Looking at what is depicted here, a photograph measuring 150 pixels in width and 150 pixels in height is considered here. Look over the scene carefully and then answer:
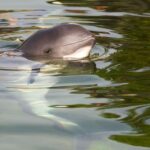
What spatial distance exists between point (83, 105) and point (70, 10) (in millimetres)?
4610

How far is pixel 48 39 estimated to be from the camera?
21.1ft

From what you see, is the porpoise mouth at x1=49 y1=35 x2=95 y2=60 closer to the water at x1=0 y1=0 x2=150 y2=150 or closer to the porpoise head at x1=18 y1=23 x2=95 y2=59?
the porpoise head at x1=18 y1=23 x2=95 y2=59

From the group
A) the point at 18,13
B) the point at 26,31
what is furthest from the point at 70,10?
the point at 26,31

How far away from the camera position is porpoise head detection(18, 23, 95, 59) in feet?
21.0

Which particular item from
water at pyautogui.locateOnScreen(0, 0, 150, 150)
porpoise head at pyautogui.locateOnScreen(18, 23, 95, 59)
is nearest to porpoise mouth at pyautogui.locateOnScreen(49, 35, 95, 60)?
porpoise head at pyautogui.locateOnScreen(18, 23, 95, 59)

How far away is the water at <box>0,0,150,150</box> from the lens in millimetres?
4293

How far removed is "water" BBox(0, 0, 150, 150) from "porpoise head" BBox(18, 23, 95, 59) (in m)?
0.16

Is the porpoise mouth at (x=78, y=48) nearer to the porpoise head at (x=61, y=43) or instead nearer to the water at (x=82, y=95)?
the porpoise head at (x=61, y=43)

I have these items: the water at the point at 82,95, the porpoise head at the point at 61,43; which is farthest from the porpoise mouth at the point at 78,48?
the water at the point at 82,95

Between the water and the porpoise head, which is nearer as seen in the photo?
the water

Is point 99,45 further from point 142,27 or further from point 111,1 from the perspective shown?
point 111,1

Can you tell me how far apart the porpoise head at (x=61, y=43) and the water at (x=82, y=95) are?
165 mm

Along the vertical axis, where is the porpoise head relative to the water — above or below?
above

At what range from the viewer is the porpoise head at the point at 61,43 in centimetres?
639
